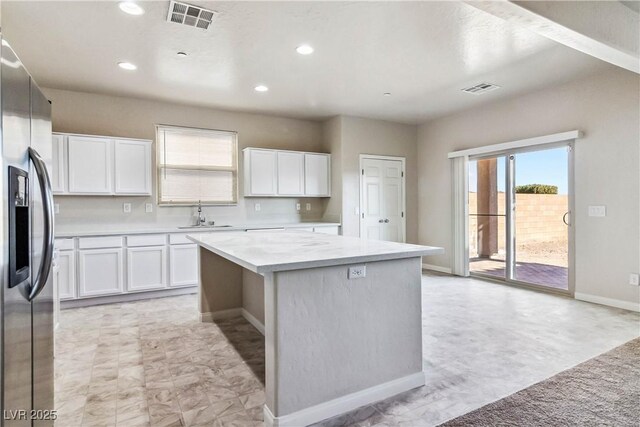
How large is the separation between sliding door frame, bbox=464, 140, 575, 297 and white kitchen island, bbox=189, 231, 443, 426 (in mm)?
3179

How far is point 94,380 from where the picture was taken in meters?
2.40

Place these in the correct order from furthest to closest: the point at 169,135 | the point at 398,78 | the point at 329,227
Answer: the point at 329,227
the point at 169,135
the point at 398,78

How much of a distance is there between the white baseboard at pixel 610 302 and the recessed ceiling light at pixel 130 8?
5483 millimetres

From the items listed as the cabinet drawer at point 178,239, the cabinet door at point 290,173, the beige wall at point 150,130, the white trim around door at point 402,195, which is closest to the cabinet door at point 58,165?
the beige wall at point 150,130

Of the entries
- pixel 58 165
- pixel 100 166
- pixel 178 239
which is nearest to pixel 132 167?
pixel 100 166

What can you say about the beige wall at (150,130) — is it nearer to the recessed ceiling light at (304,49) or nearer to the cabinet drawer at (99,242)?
the cabinet drawer at (99,242)

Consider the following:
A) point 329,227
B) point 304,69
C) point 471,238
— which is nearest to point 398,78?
point 304,69

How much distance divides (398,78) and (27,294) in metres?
4.05

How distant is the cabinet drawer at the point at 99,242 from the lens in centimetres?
414

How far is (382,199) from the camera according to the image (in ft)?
20.8

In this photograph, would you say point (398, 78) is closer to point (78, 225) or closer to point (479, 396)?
point (479, 396)

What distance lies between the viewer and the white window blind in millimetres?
5090

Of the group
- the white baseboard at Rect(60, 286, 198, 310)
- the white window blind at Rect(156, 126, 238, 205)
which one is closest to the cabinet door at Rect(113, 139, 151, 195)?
the white window blind at Rect(156, 126, 238, 205)

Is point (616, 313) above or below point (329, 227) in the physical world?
below
